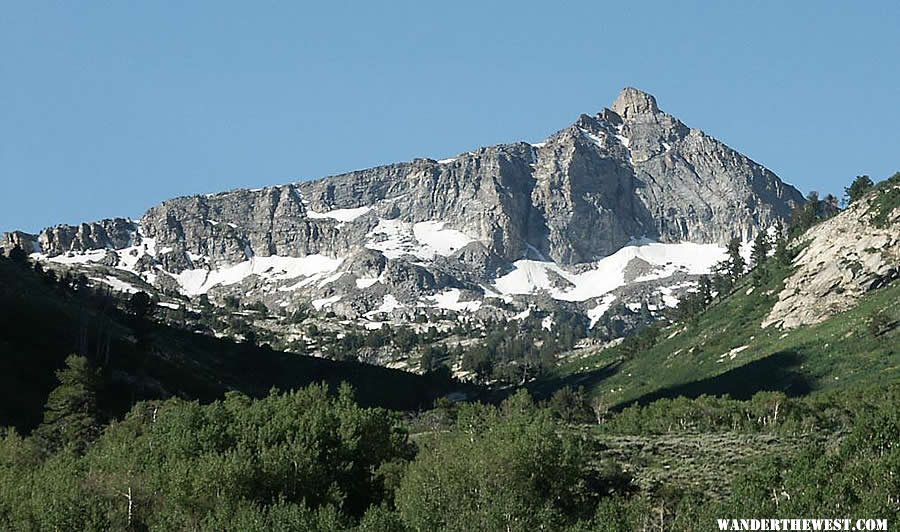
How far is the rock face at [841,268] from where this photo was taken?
170125 millimetres

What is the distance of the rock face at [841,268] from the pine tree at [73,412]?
358 ft

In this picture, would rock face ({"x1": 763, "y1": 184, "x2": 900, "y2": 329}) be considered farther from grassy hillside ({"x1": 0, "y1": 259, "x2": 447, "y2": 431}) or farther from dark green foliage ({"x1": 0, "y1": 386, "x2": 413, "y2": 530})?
dark green foliage ({"x1": 0, "y1": 386, "x2": 413, "y2": 530})

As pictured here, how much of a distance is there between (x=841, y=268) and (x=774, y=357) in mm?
28060

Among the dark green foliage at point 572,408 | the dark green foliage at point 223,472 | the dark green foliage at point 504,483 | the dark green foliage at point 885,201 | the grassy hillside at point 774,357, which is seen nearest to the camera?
the dark green foliage at point 504,483

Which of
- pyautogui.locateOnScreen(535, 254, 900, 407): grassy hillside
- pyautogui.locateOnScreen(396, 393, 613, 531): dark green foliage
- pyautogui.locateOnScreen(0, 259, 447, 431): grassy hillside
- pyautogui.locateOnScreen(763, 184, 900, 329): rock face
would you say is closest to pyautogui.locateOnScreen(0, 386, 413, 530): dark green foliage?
pyautogui.locateOnScreen(396, 393, 613, 531): dark green foliage

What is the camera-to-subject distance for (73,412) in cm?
10381

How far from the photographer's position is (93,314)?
164 meters

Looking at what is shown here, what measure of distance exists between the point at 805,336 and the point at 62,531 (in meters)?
125

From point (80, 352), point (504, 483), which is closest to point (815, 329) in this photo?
point (80, 352)

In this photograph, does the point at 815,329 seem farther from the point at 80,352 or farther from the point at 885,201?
the point at 80,352

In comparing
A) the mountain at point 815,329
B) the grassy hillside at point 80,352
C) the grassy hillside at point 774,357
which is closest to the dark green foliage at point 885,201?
the mountain at point 815,329

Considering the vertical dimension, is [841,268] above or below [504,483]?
above

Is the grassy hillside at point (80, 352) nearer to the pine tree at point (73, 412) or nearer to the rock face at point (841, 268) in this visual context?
the pine tree at point (73, 412)

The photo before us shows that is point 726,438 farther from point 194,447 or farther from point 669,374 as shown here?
point 669,374
